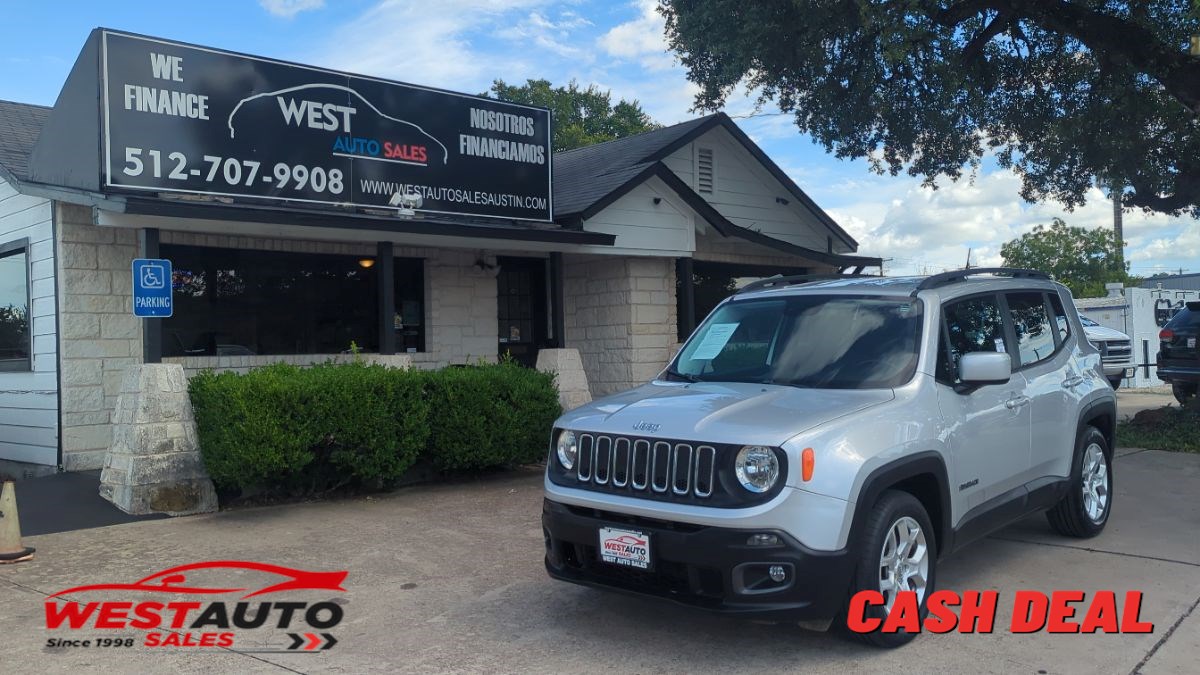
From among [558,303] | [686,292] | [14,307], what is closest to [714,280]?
[686,292]

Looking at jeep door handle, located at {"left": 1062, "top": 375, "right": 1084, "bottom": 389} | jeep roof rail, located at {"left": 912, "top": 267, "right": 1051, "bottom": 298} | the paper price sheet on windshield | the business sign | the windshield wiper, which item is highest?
the business sign

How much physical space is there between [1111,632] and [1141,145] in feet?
31.9

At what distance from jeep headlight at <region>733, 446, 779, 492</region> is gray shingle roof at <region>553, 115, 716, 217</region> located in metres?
8.03

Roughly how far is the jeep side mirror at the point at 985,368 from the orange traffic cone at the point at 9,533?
6.28m

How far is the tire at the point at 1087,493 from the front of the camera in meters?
6.59

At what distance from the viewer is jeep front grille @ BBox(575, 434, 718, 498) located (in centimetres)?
444

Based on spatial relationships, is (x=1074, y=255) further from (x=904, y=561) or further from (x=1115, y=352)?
(x=904, y=561)

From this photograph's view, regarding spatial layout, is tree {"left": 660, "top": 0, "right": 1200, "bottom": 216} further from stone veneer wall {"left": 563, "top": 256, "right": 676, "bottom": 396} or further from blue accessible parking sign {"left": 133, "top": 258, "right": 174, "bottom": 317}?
blue accessible parking sign {"left": 133, "top": 258, "right": 174, "bottom": 317}

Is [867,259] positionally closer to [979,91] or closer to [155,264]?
[979,91]

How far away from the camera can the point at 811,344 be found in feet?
18.0

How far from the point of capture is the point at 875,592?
446 cm

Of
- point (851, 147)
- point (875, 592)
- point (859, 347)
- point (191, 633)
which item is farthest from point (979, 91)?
point (191, 633)

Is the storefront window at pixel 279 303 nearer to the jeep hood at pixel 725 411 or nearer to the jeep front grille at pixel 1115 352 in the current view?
the jeep hood at pixel 725 411

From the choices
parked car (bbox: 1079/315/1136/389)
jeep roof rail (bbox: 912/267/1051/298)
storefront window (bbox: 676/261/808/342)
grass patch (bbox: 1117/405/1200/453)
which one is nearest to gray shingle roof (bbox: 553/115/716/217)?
storefront window (bbox: 676/261/808/342)
